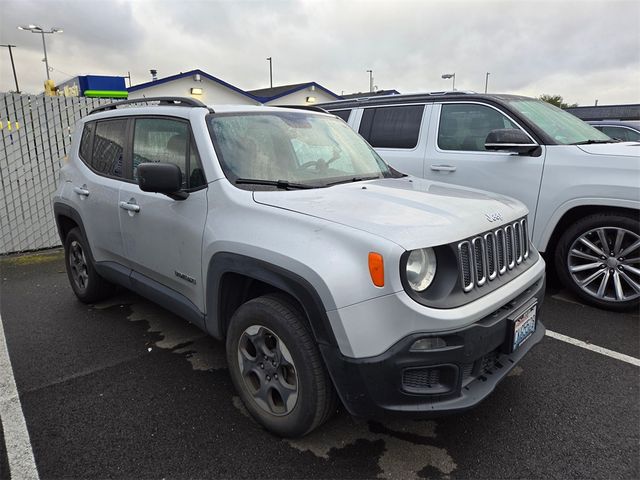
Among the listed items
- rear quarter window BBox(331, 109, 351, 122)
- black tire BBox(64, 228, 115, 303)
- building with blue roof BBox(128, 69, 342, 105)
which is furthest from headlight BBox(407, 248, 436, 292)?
building with blue roof BBox(128, 69, 342, 105)

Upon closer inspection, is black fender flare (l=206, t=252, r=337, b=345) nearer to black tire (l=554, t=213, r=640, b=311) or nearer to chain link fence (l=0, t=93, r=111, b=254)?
black tire (l=554, t=213, r=640, b=311)

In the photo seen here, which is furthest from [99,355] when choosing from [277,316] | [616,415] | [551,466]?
[616,415]

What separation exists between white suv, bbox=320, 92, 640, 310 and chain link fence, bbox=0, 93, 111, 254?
5362 mm

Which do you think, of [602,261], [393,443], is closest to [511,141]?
[602,261]

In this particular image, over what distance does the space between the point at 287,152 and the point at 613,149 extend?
121 inches

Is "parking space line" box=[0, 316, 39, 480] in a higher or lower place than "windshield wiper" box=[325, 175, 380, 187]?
lower

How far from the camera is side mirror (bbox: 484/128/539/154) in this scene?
4.12 meters

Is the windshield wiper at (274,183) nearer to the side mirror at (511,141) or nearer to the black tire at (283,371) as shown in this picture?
the black tire at (283,371)

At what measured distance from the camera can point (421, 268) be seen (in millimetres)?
2053

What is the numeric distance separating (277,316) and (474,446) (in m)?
1.30

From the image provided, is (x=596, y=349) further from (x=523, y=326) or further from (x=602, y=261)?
(x=523, y=326)

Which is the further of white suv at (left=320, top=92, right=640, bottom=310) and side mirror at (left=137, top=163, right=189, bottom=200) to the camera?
white suv at (left=320, top=92, right=640, bottom=310)

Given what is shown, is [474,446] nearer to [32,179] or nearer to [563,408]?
[563,408]

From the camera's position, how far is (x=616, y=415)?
8.54 ft
